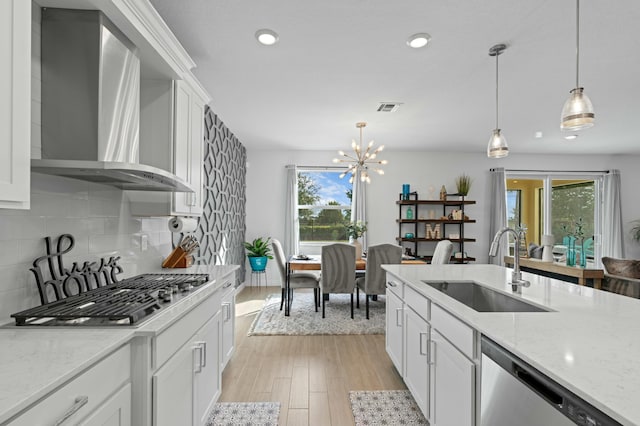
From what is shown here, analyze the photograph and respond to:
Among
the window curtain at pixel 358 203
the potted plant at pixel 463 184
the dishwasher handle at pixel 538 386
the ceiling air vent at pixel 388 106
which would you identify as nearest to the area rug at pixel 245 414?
the dishwasher handle at pixel 538 386

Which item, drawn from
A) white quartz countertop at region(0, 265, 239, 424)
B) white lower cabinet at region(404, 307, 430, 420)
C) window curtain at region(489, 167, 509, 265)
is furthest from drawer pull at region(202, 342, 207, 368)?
window curtain at region(489, 167, 509, 265)

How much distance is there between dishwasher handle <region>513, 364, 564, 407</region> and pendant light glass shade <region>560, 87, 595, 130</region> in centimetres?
150

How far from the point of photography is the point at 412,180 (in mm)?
6105

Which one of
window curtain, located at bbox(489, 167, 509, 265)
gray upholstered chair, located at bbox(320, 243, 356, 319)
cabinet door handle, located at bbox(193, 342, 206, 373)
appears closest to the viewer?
cabinet door handle, located at bbox(193, 342, 206, 373)

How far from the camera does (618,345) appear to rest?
0.99 m

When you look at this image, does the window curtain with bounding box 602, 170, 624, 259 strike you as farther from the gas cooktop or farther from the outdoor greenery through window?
the gas cooktop

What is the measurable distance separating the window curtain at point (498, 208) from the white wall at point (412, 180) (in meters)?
0.12

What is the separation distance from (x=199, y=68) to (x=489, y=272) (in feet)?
9.61

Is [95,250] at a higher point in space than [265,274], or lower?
higher

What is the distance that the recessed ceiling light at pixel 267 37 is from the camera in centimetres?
219

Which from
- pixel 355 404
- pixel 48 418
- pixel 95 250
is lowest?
pixel 355 404

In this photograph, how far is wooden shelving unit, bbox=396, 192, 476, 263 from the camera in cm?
582

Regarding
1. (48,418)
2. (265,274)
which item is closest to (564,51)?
(48,418)

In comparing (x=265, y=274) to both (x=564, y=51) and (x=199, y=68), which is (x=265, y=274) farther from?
(x=564, y=51)
